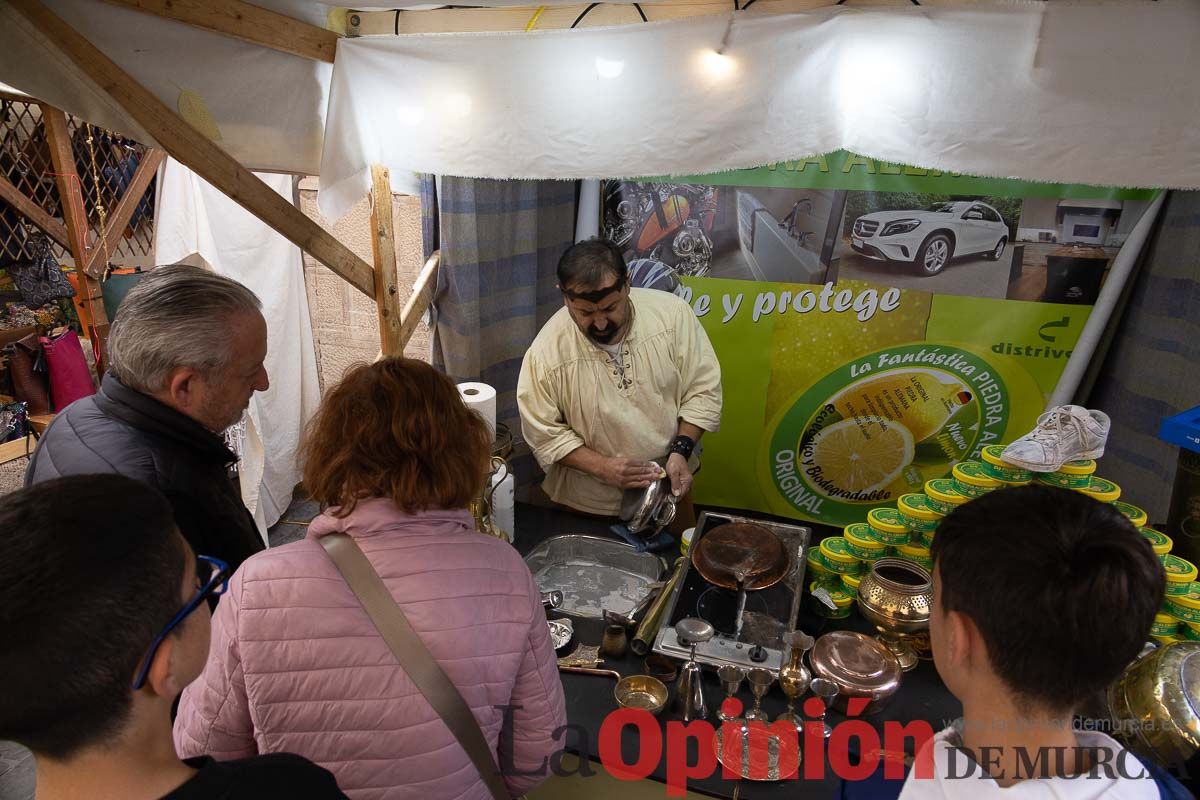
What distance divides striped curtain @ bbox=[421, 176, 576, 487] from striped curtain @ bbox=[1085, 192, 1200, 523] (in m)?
2.92

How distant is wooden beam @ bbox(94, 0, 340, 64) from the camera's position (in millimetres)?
1978

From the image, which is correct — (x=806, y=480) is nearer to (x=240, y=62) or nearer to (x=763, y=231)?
(x=763, y=231)

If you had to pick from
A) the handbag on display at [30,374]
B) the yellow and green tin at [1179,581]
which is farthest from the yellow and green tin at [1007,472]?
the handbag on display at [30,374]

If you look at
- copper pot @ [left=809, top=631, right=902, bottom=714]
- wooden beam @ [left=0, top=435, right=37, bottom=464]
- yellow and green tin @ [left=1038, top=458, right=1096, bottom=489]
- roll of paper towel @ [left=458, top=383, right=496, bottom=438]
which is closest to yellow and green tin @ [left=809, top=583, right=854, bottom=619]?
copper pot @ [left=809, top=631, right=902, bottom=714]

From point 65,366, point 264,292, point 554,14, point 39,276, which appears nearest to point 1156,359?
point 554,14

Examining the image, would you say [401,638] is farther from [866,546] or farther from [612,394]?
[612,394]

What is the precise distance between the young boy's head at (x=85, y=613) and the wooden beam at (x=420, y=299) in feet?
7.54

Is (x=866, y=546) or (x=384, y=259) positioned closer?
(x=866, y=546)

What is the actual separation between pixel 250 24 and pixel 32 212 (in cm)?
441

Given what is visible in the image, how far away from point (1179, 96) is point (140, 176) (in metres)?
5.24

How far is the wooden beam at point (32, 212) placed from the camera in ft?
16.6

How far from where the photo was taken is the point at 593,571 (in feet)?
8.21

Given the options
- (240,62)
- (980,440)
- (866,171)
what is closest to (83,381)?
(240,62)

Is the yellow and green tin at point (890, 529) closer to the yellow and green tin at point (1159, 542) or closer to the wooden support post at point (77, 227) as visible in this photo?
the yellow and green tin at point (1159, 542)
